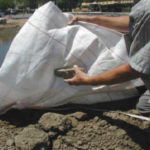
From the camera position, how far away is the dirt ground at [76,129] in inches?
75.5

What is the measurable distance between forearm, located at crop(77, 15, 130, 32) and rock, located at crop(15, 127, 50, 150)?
1.19m

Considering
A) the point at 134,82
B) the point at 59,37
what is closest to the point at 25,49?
the point at 59,37

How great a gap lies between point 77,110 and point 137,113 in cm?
52

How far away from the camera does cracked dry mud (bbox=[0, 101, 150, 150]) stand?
1912 millimetres

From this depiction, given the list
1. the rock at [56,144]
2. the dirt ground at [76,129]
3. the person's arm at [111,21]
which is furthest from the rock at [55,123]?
the person's arm at [111,21]

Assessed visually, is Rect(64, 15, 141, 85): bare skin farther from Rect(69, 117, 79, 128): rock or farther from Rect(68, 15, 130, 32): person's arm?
Rect(69, 117, 79, 128): rock

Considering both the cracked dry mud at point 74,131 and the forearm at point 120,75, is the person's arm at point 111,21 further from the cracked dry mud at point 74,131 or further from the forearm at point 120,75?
the forearm at point 120,75

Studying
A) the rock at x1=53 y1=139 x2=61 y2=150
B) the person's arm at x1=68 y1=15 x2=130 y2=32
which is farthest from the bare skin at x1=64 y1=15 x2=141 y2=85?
the rock at x1=53 y1=139 x2=61 y2=150

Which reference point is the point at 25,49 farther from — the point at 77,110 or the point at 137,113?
the point at 137,113

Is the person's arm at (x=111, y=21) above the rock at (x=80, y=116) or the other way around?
above

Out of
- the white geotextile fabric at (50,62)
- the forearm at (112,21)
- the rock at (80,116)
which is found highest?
the forearm at (112,21)

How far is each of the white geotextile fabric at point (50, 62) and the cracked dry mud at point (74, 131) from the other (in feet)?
0.49

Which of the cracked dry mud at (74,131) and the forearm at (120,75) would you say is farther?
the cracked dry mud at (74,131)

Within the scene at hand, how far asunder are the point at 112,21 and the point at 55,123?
1.12 metres
